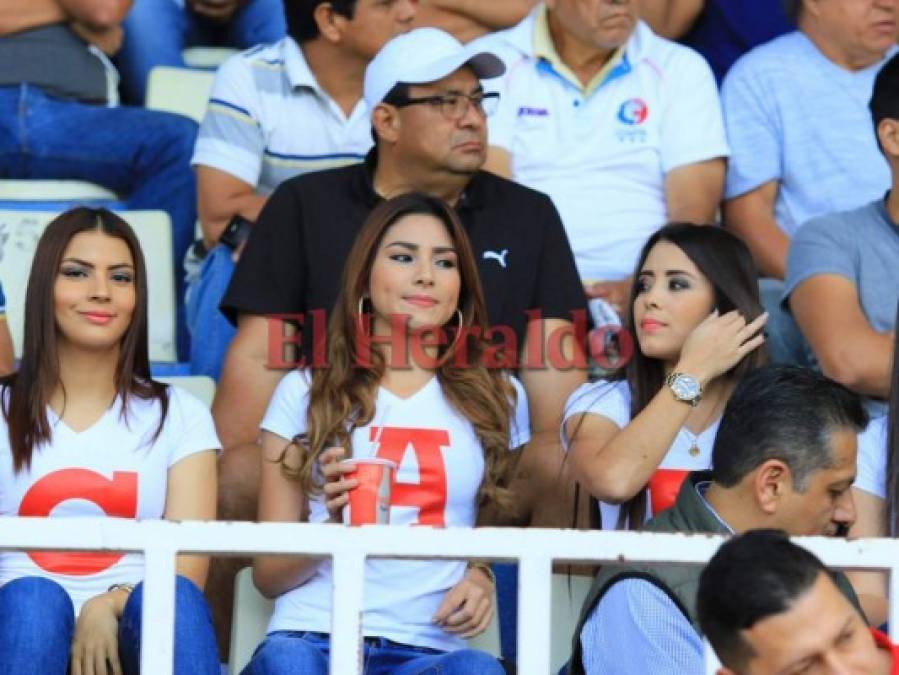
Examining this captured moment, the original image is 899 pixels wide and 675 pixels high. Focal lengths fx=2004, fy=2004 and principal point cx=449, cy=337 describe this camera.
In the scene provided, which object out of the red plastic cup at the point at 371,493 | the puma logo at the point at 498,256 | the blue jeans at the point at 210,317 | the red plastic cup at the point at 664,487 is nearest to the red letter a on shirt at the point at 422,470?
the red plastic cup at the point at 664,487

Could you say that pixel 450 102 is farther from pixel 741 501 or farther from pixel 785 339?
pixel 741 501

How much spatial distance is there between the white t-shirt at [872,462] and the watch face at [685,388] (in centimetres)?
42

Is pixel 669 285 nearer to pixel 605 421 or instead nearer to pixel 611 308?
pixel 605 421

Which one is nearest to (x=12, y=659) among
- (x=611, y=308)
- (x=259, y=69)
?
(x=611, y=308)

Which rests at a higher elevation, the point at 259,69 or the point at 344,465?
the point at 259,69

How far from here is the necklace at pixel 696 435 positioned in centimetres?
434

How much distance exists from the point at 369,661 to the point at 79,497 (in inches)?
26.2

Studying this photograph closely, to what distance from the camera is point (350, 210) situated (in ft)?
16.7

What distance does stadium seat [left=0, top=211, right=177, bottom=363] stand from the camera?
17.9 feet

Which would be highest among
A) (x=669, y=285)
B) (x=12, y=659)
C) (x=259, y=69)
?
(x=259, y=69)

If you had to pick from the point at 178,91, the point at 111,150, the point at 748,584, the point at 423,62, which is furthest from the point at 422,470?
the point at 178,91

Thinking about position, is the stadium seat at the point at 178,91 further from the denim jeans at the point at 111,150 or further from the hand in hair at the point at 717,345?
the hand in hair at the point at 717,345

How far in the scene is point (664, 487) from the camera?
13.9ft

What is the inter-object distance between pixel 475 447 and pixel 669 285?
0.59 metres
